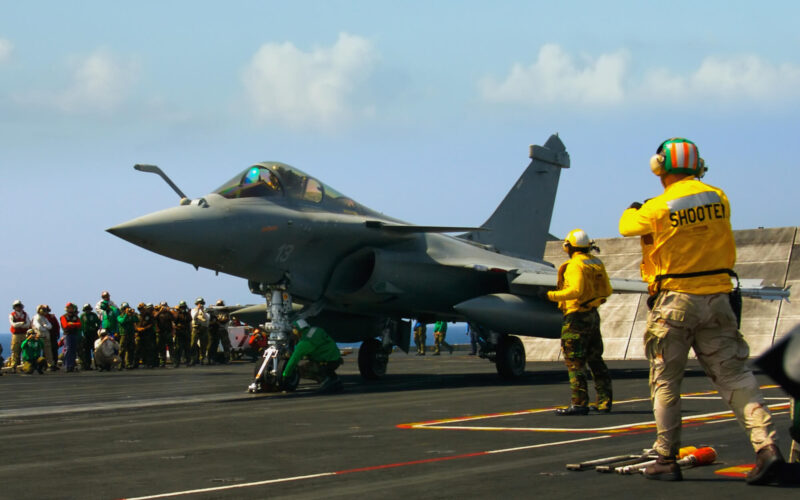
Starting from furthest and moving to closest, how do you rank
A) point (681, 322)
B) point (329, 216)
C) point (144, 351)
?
point (144, 351), point (329, 216), point (681, 322)

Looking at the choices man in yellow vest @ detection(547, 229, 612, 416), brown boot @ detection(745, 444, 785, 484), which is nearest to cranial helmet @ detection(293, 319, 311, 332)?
man in yellow vest @ detection(547, 229, 612, 416)

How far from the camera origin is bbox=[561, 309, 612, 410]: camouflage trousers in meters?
10.3

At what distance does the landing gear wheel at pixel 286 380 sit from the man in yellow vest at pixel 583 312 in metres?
5.10

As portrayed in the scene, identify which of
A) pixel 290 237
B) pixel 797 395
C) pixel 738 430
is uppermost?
pixel 290 237

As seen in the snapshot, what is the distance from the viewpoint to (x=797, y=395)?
9.46 ft

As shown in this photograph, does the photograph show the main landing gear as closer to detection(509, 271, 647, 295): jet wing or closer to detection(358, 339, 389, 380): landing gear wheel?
detection(509, 271, 647, 295): jet wing

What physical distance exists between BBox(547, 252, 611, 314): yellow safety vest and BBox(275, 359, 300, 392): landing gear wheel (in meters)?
5.11

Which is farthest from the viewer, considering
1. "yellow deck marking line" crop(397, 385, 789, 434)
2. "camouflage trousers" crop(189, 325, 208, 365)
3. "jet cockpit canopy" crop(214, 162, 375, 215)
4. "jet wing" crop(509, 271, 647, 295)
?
"camouflage trousers" crop(189, 325, 208, 365)

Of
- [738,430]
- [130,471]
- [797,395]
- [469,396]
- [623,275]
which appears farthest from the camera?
[623,275]

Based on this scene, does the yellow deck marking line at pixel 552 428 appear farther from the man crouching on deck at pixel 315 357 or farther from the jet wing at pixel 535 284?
the jet wing at pixel 535 284

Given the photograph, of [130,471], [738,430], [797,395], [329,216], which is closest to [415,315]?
[329,216]

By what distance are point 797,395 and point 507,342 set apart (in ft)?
46.5

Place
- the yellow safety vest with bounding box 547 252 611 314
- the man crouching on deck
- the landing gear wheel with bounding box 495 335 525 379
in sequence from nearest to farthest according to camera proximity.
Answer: the yellow safety vest with bounding box 547 252 611 314
the man crouching on deck
the landing gear wheel with bounding box 495 335 525 379

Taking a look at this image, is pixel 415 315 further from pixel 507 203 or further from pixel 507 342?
pixel 507 203
